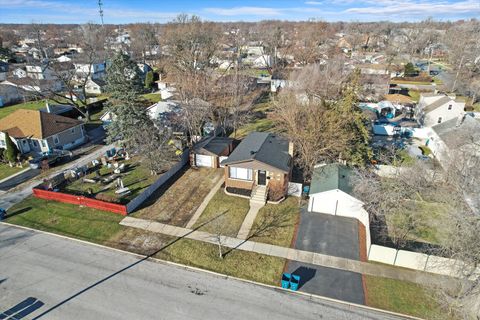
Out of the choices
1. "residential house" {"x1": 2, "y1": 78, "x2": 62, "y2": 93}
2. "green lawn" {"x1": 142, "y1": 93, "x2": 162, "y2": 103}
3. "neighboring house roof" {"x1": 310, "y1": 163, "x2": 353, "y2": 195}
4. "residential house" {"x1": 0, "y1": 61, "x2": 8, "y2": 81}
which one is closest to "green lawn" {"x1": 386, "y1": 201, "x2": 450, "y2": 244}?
"neighboring house roof" {"x1": 310, "y1": 163, "x2": 353, "y2": 195}

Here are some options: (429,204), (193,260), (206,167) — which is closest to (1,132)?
(206,167)

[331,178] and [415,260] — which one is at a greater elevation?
[331,178]

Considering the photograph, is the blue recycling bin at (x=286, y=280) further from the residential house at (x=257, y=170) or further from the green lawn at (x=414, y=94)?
the green lawn at (x=414, y=94)

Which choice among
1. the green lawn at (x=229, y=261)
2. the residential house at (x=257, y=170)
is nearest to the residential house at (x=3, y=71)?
the residential house at (x=257, y=170)

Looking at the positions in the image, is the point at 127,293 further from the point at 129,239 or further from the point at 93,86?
the point at 93,86

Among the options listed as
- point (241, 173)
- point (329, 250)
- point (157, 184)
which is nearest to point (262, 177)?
point (241, 173)

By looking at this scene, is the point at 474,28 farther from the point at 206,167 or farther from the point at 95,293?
the point at 95,293
